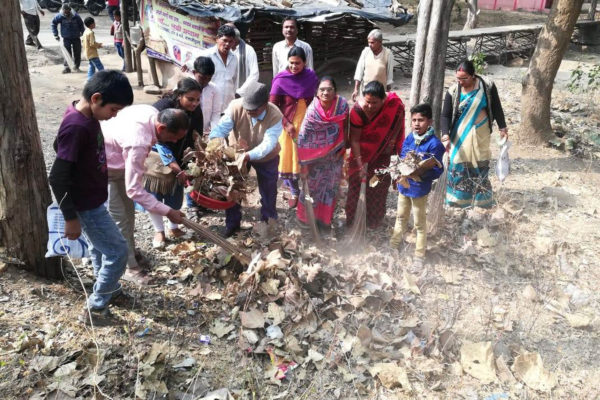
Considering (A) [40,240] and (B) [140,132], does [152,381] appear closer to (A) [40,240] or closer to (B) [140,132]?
(A) [40,240]

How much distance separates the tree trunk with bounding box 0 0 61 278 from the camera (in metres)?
2.67

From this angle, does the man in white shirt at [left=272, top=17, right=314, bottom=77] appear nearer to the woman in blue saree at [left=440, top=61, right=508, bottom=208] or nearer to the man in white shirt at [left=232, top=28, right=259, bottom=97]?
the man in white shirt at [left=232, top=28, right=259, bottom=97]

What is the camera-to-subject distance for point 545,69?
6305mm

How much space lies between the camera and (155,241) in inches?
160

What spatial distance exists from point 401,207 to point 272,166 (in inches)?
46.3

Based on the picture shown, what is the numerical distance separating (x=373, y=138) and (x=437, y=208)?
38.3 inches

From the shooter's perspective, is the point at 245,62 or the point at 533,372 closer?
the point at 533,372

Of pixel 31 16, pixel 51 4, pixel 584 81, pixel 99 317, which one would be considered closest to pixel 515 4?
pixel 584 81

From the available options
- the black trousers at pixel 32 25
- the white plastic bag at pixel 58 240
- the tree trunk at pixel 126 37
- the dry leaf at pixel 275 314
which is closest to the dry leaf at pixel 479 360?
the dry leaf at pixel 275 314

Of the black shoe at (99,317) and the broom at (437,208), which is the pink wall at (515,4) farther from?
the black shoe at (99,317)

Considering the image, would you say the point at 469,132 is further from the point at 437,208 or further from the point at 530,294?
the point at 530,294

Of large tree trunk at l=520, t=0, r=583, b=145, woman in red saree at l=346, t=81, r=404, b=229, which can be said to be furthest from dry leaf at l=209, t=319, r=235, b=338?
large tree trunk at l=520, t=0, r=583, b=145

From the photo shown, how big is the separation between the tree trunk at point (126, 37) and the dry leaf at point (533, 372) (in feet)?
31.4

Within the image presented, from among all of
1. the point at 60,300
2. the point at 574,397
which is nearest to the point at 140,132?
the point at 60,300
